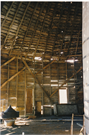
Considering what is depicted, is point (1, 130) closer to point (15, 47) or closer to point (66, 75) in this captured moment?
point (15, 47)

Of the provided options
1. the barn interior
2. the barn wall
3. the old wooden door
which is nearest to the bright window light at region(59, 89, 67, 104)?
the barn interior

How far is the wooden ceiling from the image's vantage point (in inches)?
436

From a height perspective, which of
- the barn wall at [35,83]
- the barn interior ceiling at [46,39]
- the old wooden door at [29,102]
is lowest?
the old wooden door at [29,102]

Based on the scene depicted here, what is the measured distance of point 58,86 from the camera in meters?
16.3

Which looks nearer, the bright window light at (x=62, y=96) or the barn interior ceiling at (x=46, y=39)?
the barn interior ceiling at (x=46, y=39)

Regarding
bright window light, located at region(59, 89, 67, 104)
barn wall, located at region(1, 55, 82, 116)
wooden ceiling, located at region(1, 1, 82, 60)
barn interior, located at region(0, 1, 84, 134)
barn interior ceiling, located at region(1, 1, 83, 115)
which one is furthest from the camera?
bright window light, located at region(59, 89, 67, 104)

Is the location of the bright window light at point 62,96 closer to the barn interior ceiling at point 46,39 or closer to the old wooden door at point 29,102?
the barn interior ceiling at point 46,39

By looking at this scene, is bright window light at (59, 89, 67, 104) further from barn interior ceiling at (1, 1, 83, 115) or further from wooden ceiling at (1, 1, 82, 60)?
wooden ceiling at (1, 1, 82, 60)

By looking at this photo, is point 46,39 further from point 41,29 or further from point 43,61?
point 43,61

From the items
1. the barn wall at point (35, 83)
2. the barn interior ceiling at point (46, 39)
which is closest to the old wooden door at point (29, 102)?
the barn wall at point (35, 83)

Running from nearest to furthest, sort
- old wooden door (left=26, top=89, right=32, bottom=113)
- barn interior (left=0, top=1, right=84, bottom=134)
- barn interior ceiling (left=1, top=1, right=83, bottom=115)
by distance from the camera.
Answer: barn interior ceiling (left=1, top=1, right=83, bottom=115) → barn interior (left=0, top=1, right=84, bottom=134) → old wooden door (left=26, top=89, right=32, bottom=113)

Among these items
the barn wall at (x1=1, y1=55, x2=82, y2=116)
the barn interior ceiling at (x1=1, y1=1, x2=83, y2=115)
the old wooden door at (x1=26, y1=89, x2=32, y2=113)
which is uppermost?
the barn interior ceiling at (x1=1, y1=1, x2=83, y2=115)

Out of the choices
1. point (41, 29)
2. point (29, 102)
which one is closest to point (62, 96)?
point (29, 102)

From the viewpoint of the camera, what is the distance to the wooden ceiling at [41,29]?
11086 millimetres
